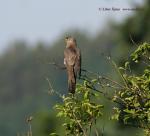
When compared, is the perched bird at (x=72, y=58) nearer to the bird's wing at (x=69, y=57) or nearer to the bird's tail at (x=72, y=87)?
the bird's wing at (x=69, y=57)

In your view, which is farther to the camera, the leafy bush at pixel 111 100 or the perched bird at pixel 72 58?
the perched bird at pixel 72 58

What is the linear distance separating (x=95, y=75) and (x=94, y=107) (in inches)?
15.5

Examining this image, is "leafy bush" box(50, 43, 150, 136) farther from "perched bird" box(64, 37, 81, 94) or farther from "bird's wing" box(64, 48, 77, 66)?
"bird's wing" box(64, 48, 77, 66)

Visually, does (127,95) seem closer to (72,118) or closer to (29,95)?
(72,118)

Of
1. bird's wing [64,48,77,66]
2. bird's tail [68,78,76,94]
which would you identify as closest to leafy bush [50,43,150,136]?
bird's tail [68,78,76,94]

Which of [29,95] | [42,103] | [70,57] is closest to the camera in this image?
[70,57]

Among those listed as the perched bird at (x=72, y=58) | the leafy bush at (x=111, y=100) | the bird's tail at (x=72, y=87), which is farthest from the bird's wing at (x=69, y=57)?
the leafy bush at (x=111, y=100)

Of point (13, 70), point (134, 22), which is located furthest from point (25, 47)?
point (134, 22)

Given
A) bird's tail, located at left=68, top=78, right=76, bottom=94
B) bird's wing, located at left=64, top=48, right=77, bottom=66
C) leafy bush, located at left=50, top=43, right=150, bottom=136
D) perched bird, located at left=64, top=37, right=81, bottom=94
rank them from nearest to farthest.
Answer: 1. leafy bush, located at left=50, top=43, right=150, bottom=136
2. bird's tail, located at left=68, top=78, right=76, bottom=94
3. perched bird, located at left=64, top=37, right=81, bottom=94
4. bird's wing, located at left=64, top=48, right=77, bottom=66

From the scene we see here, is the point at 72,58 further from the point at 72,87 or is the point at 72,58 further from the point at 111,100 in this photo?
the point at 111,100

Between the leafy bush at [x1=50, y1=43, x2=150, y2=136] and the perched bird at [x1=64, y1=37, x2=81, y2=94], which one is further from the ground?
the leafy bush at [x1=50, y1=43, x2=150, y2=136]

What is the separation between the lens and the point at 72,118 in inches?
334

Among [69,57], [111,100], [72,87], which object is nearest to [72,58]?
[69,57]

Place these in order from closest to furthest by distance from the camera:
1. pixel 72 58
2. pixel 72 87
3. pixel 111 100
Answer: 1. pixel 111 100
2. pixel 72 87
3. pixel 72 58
